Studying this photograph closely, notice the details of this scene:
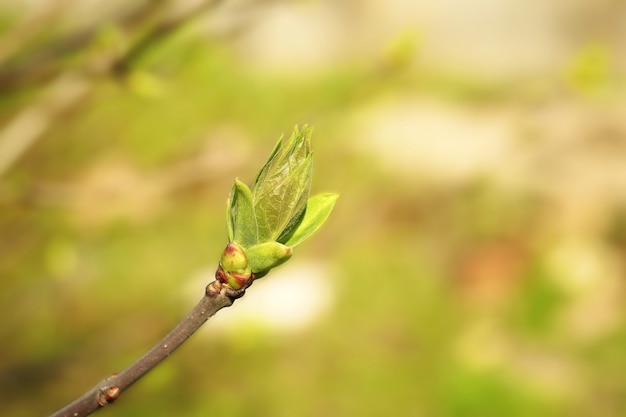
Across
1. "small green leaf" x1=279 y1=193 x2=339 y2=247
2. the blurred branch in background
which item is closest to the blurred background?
the blurred branch in background

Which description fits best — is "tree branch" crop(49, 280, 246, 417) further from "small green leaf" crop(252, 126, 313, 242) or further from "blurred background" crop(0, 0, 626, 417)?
"blurred background" crop(0, 0, 626, 417)

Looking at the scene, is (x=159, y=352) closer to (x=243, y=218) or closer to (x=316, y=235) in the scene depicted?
(x=243, y=218)

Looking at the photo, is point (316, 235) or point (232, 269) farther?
point (316, 235)

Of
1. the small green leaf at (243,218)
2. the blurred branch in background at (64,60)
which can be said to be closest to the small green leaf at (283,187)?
the small green leaf at (243,218)

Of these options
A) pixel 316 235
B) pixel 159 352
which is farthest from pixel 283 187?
pixel 316 235

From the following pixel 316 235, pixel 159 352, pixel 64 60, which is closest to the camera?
pixel 159 352
